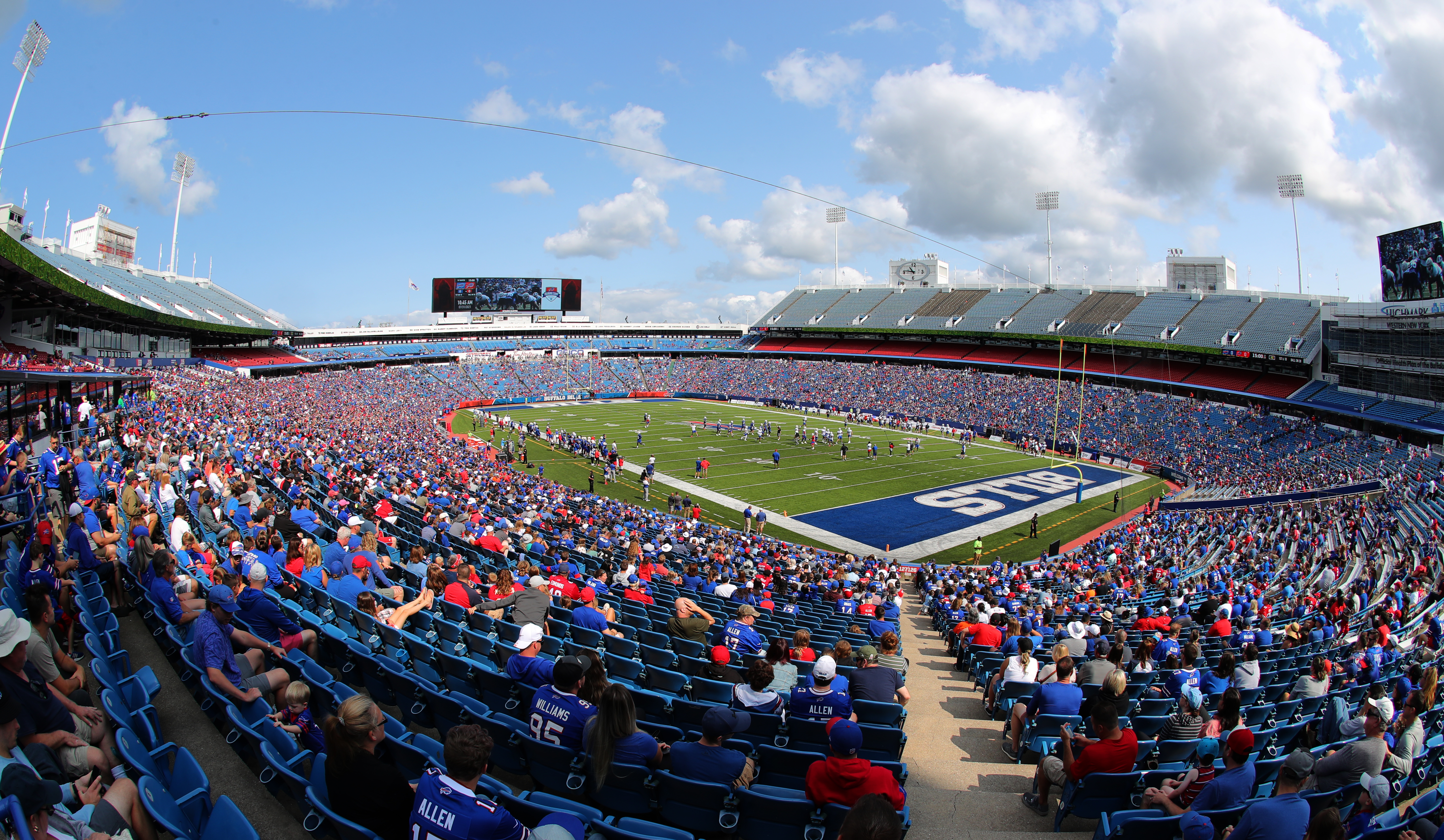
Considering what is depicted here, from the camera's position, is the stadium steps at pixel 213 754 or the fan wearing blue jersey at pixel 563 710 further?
the fan wearing blue jersey at pixel 563 710

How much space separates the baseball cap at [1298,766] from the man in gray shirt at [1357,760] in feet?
3.39

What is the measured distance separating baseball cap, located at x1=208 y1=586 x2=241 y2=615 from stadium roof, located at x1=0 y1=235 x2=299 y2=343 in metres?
21.5

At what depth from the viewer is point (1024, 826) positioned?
19.1ft

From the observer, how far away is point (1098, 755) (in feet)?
17.7

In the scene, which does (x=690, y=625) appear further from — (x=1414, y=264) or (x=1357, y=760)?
(x=1414, y=264)

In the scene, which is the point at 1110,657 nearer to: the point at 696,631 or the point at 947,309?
the point at 696,631

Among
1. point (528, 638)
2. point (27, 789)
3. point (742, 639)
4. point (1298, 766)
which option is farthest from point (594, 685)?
point (1298, 766)

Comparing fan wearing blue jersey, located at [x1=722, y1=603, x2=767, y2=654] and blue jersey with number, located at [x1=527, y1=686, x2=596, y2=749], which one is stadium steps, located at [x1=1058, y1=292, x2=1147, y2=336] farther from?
blue jersey with number, located at [x1=527, y1=686, x2=596, y2=749]

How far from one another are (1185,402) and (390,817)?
191ft

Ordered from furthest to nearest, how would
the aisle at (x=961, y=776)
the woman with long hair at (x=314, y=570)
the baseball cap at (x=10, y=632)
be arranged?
the woman with long hair at (x=314, y=570)
the aisle at (x=961, y=776)
the baseball cap at (x=10, y=632)

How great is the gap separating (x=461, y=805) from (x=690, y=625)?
16.8ft

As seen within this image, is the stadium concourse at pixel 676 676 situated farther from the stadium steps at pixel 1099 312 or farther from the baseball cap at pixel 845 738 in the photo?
the stadium steps at pixel 1099 312

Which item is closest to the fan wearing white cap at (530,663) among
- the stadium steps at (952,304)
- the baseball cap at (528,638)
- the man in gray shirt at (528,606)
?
the baseball cap at (528,638)

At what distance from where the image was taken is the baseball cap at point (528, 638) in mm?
6293
